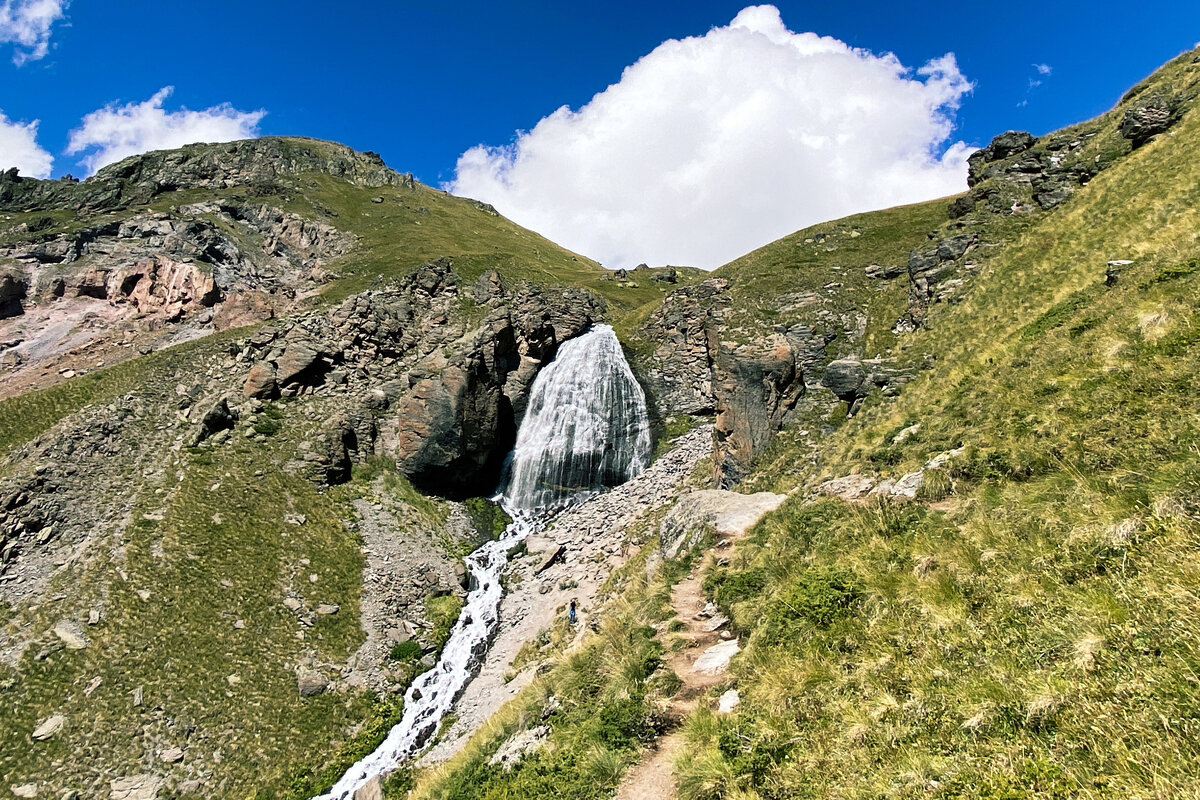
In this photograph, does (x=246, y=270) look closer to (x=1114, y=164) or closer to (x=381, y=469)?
(x=381, y=469)

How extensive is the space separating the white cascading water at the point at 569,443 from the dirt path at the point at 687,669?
75.7 ft

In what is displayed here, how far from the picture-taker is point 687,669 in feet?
35.2

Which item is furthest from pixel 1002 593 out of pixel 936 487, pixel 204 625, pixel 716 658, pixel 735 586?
pixel 204 625

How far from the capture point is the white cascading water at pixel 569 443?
140 feet

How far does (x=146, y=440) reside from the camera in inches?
1650

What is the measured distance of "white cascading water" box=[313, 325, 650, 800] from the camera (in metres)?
42.5

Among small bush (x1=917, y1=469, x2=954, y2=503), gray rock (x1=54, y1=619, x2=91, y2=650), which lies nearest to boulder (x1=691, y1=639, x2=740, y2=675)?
small bush (x1=917, y1=469, x2=954, y2=503)

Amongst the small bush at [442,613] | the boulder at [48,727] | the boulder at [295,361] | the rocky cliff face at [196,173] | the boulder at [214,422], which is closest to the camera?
the boulder at [48,727]

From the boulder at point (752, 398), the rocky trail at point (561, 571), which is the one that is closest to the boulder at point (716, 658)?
the rocky trail at point (561, 571)

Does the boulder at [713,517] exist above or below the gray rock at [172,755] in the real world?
above

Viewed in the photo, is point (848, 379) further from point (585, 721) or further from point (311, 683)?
point (311, 683)

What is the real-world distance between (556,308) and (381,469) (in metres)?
27.0

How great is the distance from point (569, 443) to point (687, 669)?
39.2 meters

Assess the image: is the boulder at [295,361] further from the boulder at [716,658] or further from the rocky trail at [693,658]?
the boulder at [716,658]
